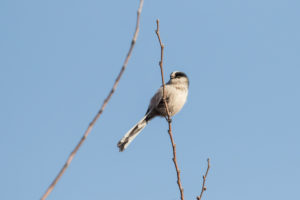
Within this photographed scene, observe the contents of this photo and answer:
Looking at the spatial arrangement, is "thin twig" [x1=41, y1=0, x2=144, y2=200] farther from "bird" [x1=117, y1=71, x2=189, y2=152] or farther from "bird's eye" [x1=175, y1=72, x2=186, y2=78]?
"bird's eye" [x1=175, y1=72, x2=186, y2=78]

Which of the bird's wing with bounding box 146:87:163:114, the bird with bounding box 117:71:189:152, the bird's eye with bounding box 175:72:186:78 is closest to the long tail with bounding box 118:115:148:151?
the bird with bounding box 117:71:189:152

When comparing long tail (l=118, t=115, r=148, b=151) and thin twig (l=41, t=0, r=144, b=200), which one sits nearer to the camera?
thin twig (l=41, t=0, r=144, b=200)

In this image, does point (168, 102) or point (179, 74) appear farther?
point (179, 74)

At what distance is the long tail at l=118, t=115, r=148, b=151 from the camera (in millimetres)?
4398

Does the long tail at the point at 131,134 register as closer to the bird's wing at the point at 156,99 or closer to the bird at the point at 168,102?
the bird at the point at 168,102

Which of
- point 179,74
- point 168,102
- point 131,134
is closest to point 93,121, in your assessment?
point 131,134

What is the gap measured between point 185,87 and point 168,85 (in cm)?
26

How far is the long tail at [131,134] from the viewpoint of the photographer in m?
4.40

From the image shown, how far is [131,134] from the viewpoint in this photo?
5.06m

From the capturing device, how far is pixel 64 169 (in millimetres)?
875

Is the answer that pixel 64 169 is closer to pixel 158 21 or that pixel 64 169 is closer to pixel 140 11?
pixel 140 11

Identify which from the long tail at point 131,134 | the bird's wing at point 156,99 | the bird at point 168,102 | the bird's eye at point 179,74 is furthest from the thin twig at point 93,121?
the bird's eye at point 179,74

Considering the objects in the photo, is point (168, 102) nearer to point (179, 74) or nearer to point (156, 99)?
point (156, 99)

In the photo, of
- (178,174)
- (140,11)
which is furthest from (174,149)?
(140,11)
